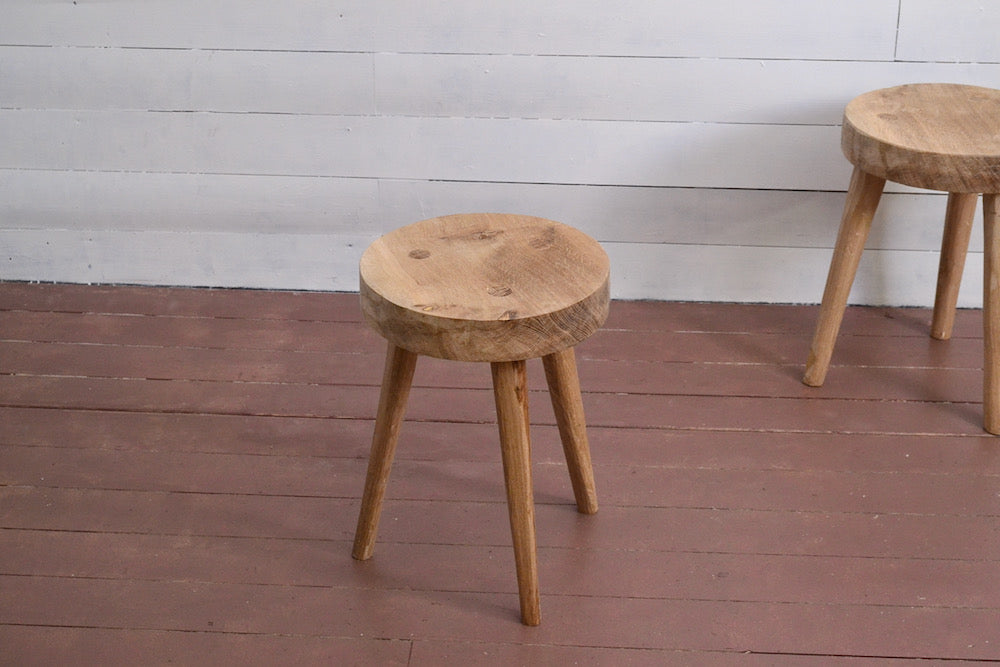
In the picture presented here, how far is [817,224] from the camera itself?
7.27 ft

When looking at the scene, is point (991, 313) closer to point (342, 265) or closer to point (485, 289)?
point (485, 289)

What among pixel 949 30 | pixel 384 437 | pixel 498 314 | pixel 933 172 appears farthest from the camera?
pixel 949 30

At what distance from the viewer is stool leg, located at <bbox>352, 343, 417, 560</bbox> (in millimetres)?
1431

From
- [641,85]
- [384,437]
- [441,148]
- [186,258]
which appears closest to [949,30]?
[641,85]

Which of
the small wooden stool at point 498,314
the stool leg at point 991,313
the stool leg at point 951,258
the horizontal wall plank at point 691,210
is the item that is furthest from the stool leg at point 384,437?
the stool leg at point 951,258

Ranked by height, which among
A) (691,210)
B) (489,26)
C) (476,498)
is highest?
(489,26)

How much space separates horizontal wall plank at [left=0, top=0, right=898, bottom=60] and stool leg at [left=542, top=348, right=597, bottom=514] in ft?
2.57

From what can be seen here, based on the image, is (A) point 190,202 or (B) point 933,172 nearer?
(B) point 933,172

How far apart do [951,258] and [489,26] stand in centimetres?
97

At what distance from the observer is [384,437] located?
1.48 meters

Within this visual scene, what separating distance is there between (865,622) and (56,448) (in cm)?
129

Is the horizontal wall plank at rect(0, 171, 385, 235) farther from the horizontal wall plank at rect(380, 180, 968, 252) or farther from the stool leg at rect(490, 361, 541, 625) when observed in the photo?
the stool leg at rect(490, 361, 541, 625)

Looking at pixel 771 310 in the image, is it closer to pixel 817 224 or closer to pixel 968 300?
pixel 817 224

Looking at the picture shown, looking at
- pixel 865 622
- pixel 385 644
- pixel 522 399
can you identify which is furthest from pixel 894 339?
pixel 385 644
